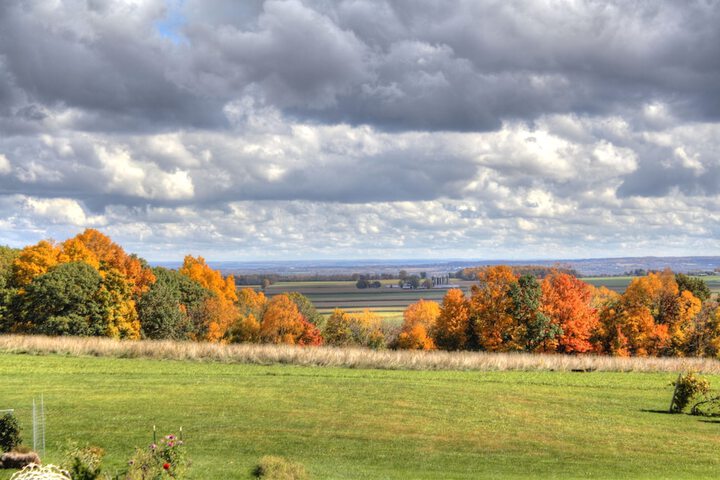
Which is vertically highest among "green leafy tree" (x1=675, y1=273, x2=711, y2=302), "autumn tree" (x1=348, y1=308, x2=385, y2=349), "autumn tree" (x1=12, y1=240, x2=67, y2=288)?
"autumn tree" (x1=12, y1=240, x2=67, y2=288)

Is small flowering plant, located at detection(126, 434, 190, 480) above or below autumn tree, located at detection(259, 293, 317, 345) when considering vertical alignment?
above

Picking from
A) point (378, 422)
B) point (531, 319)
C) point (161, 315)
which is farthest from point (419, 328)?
point (378, 422)

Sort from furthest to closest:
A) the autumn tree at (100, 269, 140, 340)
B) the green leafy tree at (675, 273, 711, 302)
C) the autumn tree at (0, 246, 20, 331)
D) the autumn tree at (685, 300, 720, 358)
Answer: the green leafy tree at (675, 273, 711, 302) → the autumn tree at (685, 300, 720, 358) → the autumn tree at (0, 246, 20, 331) → the autumn tree at (100, 269, 140, 340)

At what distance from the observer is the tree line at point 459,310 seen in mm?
64312

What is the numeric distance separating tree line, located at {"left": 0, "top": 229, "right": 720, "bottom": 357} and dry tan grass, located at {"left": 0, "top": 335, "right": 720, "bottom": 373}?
726 inches

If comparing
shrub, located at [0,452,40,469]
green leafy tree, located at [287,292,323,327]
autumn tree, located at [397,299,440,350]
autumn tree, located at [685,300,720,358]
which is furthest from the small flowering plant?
green leafy tree, located at [287,292,323,327]

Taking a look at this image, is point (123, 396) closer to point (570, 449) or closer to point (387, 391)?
point (387, 391)

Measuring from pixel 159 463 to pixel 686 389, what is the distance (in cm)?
2076

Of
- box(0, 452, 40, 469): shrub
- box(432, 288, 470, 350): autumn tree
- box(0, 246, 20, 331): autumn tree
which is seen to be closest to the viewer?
box(0, 452, 40, 469): shrub

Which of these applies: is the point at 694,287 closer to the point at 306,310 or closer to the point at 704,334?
the point at 704,334

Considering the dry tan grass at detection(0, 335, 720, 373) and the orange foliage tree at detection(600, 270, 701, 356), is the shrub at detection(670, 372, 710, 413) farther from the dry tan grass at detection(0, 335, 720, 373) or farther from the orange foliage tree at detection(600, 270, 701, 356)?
the orange foliage tree at detection(600, 270, 701, 356)

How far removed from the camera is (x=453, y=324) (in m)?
72.9

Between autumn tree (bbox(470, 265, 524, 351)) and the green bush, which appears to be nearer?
the green bush

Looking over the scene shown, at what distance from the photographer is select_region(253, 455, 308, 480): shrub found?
16.0 meters
